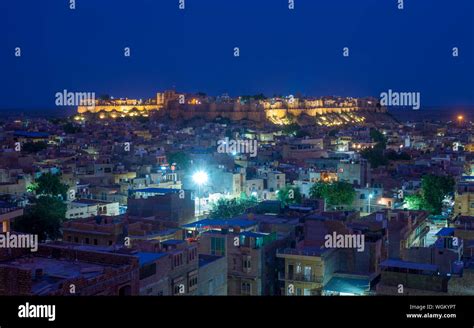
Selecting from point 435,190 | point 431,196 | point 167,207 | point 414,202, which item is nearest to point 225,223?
point 167,207

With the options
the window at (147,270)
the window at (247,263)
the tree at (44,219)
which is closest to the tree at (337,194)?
the tree at (44,219)

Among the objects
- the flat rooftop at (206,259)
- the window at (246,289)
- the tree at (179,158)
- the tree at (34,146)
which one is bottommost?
the window at (246,289)

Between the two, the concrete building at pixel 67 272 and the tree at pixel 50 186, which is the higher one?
the tree at pixel 50 186

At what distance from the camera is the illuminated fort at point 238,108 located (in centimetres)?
7200

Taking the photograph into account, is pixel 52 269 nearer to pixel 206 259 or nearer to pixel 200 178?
pixel 206 259

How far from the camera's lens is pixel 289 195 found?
1889cm

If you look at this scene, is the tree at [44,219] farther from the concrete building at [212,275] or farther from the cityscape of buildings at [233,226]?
the concrete building at [212,275]

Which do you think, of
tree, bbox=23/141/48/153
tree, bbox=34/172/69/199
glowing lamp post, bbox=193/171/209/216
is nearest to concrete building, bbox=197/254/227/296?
glowing lamp post, bbox=193/171/209/216

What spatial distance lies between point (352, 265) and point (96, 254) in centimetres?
514

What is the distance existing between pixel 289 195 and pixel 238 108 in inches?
2097

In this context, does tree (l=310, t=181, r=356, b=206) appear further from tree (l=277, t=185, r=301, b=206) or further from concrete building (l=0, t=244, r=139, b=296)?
concrete building (l=0, t=244, r=139, b=296)

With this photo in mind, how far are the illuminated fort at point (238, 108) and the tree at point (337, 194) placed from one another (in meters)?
49.8

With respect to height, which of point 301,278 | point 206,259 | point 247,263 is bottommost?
point 301,278
